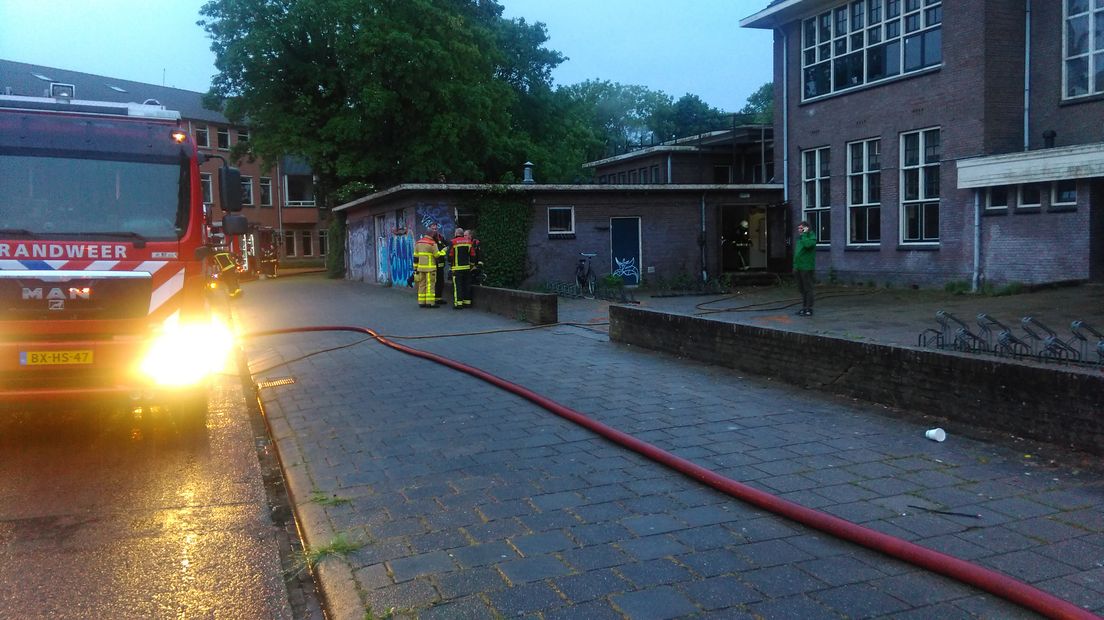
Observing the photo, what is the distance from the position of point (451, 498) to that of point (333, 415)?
306cm

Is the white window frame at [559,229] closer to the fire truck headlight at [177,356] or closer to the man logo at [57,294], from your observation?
the fire truck headlight at [177,356]

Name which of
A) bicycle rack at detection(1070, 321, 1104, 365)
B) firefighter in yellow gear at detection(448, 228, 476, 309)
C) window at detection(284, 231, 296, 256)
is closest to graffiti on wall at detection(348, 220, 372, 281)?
firefighter in yellow gear at detection(448, 228, 476, 309)

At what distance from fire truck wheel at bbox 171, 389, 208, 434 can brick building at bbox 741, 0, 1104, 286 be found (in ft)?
56.4

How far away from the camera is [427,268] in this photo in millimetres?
19203

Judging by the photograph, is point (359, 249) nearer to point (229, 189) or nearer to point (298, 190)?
point (229, 189)

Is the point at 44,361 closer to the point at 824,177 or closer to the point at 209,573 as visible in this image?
the point at 209,573

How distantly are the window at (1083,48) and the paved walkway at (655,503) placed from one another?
591 inches

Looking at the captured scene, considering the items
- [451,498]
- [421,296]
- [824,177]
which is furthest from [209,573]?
[824,177]

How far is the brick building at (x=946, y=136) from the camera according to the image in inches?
727

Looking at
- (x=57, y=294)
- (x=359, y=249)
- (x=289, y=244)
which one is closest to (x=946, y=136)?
(x=57, y=294)

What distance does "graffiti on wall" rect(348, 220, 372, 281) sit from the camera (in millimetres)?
33281

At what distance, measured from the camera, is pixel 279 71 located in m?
36.6

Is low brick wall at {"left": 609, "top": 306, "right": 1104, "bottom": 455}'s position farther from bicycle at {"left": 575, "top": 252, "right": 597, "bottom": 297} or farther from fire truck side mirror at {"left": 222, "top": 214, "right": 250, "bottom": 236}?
bicycle at {"left": 575, "top": 252, "right": 597, "bottom": 297}

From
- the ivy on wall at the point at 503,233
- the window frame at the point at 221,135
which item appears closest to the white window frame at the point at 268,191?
the window frame at the point at 221,135
